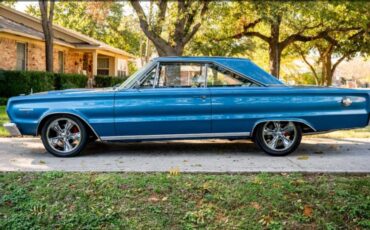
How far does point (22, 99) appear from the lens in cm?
725

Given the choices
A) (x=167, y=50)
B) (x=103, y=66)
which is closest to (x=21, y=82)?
(x=167, y=50)

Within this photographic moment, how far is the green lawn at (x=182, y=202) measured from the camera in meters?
4.89

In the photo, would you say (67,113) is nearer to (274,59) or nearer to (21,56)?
(21,56)

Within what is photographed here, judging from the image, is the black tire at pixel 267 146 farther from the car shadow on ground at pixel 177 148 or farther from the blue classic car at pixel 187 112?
the car shadow on ground at pixel 177 148

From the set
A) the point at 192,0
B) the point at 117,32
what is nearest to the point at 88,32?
the point at 117,32

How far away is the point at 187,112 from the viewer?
714 centimetres

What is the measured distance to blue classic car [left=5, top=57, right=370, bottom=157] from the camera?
23.3 feet

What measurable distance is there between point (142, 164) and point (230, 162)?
123 cm

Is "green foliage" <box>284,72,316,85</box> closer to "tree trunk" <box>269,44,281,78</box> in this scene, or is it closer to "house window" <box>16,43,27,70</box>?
"tree trunk" <box>269,44,281,78</box>

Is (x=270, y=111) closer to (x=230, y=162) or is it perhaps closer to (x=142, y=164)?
(x=230, y=162)

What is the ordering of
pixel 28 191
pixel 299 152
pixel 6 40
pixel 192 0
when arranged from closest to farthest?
pixel 28 191 → pixel 299 152 → pixel 192 0 → pixel 6 40

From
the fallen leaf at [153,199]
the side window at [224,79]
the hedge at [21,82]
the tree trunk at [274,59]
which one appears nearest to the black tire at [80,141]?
the side window at [224,79]

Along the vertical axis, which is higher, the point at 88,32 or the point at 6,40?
the point at 88,32

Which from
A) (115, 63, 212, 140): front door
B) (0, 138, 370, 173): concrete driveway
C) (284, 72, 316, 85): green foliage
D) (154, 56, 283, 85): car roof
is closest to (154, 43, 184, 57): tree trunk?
(0, 138, 370, 173): concrete driveway
